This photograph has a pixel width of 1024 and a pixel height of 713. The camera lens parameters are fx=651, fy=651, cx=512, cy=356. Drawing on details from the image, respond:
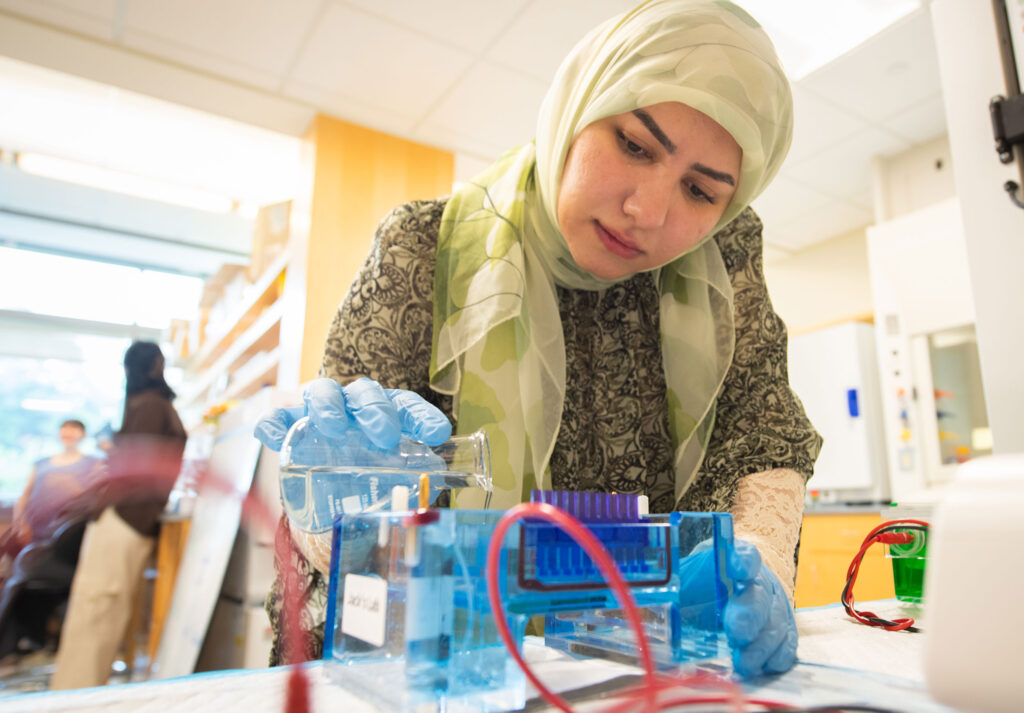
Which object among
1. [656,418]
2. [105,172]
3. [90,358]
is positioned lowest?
[656,418]

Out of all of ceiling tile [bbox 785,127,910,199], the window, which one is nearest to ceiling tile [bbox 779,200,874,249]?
ceiling tile [bbox 785,127,910,199]

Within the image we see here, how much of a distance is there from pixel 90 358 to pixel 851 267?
5.56 meters

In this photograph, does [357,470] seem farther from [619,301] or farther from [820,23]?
[820,23]

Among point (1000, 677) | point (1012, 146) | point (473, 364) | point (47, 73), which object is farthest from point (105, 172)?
point (1000, 677)

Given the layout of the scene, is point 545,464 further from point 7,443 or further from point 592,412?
point 7,443

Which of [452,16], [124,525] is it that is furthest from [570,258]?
[124,525]

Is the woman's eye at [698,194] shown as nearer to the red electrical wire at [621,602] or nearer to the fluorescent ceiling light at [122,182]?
the red electrical wire at [621,602]

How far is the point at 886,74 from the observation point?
8.64ft

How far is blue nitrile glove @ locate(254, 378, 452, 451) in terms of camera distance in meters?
0.55

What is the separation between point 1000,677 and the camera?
251 millimetres

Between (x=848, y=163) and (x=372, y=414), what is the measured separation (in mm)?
3419

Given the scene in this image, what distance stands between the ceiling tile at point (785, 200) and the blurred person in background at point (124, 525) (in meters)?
3.08

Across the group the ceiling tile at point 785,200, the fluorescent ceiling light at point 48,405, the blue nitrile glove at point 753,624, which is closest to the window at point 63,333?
the fluorescent ceiling light at point 48,405

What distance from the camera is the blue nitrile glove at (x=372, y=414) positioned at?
1.81 ft
